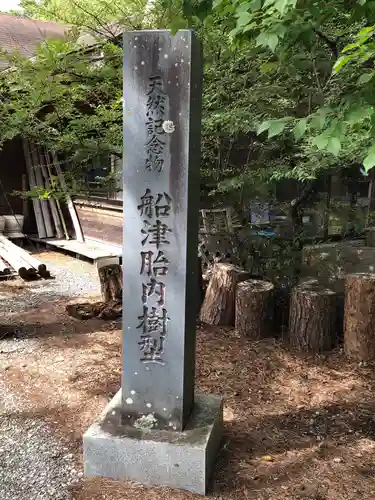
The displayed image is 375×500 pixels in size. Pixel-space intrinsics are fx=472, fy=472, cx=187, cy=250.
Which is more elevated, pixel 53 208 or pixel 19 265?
pixel 53 208

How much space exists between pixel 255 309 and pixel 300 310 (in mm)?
501

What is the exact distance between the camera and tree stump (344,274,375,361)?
4484mm

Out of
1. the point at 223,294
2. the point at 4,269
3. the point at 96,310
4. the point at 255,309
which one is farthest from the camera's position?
the point at 4,269

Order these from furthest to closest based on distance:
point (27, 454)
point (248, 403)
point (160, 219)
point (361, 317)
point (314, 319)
A: point (314, 319)
point (361, 317)
point (248, 403)
point (27, 454)
point (160, 219)

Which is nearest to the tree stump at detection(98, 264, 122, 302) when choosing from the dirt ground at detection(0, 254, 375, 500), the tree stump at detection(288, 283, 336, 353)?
the dirt ground at detection(0, 254, 375, 500)

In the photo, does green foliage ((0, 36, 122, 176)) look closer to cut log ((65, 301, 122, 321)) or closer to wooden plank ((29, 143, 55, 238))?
cut log ((65, 301, 122, 321))

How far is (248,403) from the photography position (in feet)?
12.3

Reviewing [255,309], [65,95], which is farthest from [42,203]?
[255,309]

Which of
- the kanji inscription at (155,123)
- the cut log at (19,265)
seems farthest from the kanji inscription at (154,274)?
the cut log at (19,265)

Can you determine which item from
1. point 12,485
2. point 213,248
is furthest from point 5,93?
point 12,485

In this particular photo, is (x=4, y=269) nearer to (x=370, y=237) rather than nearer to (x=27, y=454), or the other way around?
(x=27, y=454)

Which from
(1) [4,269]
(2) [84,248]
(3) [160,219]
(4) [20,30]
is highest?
(4) [20,30]

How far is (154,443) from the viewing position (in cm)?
269

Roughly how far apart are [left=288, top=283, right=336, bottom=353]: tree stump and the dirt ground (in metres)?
0.17
